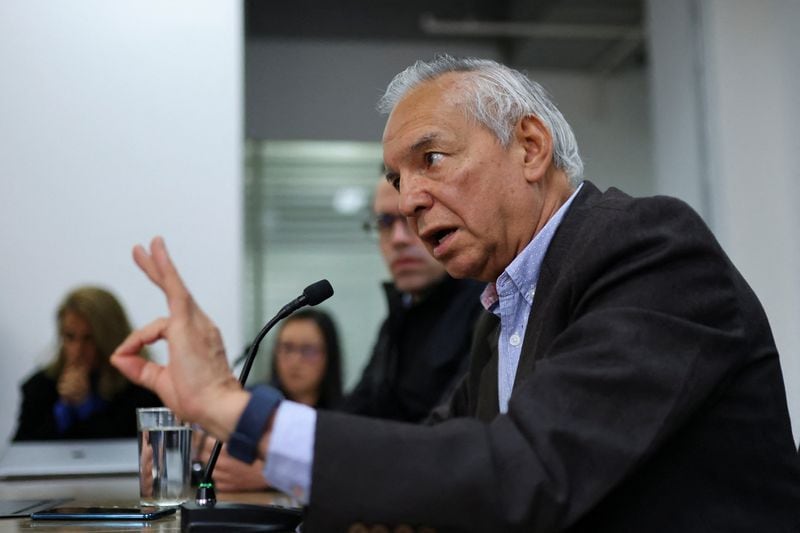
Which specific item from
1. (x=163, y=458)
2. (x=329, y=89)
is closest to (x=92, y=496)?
(x=163, y=458)

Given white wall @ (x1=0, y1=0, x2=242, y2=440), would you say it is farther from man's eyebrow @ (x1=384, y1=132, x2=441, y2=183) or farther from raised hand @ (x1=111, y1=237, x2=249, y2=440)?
raised hand @ (x1=111, y1=237, x2=249, y2=440)

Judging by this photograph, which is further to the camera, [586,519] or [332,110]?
[332,110]

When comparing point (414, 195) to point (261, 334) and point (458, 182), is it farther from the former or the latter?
Answer: point (261, 334)

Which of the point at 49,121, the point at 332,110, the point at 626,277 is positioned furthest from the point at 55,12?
the point at 626,277

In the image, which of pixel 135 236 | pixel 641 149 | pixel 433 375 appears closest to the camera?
pixel 433 375

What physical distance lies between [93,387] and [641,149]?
→ 4.04 meters

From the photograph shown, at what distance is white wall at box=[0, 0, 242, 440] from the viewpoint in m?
3.33

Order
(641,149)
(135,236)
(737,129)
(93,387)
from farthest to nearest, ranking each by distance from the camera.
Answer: (641,149)
(737,129)
(135,236)
(93,387)

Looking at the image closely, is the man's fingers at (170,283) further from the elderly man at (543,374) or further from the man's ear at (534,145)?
the man's ear at (534,145)

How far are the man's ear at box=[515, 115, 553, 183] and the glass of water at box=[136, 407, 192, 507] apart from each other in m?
0.59

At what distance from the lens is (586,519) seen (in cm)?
94

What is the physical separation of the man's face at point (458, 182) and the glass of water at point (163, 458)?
17.2 inches

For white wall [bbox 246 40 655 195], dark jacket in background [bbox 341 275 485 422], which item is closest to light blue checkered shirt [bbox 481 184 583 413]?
dark jacket in background [bbox 341 275 485 422]

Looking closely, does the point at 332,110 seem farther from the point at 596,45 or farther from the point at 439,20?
the point at 596,45
